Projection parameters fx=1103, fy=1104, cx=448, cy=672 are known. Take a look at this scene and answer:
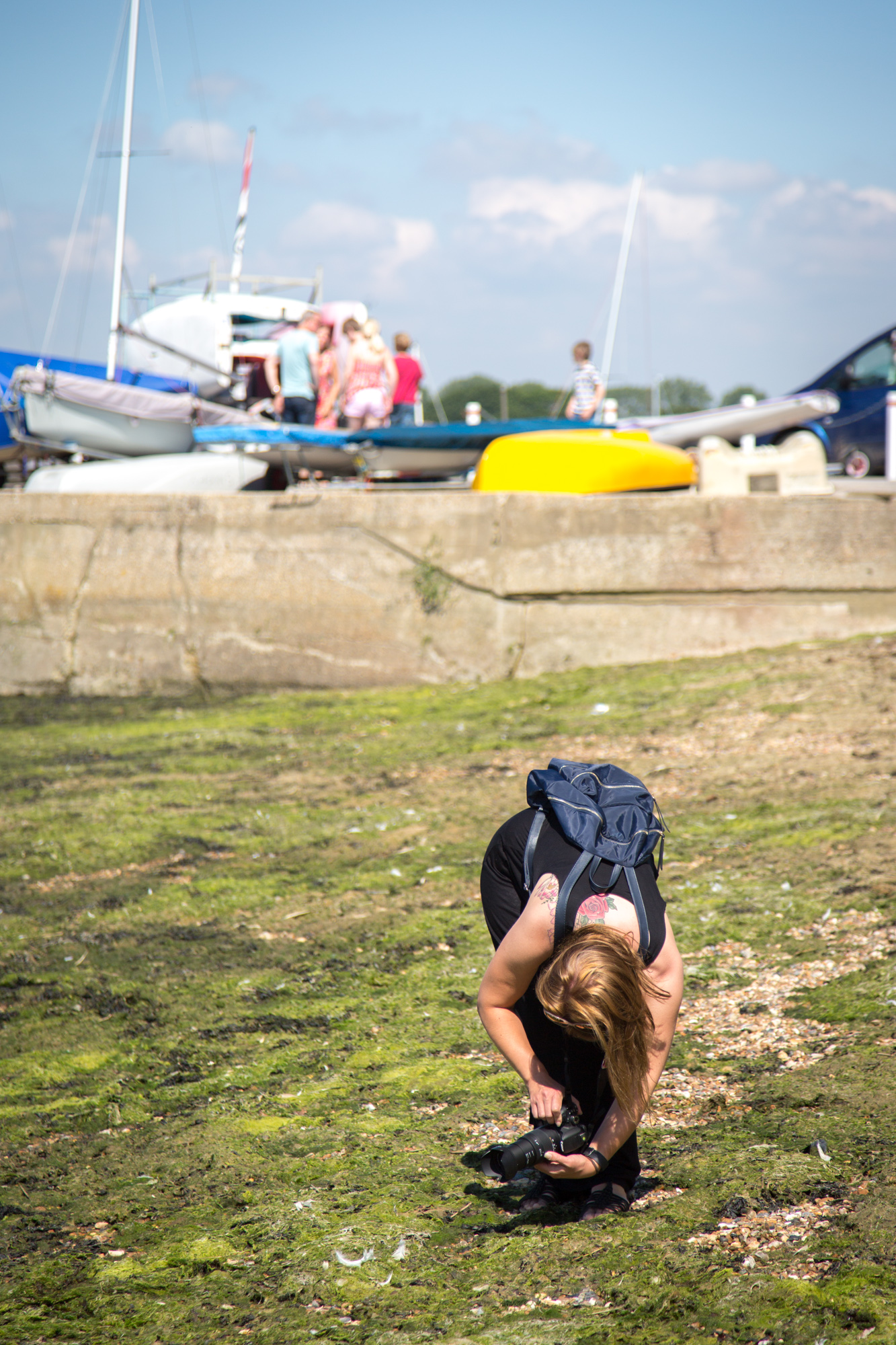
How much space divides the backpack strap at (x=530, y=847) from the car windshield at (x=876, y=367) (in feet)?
48.3

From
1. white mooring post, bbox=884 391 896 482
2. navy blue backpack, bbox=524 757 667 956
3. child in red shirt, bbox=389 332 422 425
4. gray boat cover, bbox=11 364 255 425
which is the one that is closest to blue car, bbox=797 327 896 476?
white mooring post, bbox=884 391 896 482

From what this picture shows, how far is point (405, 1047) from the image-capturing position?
357cm

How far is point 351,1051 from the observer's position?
3578 millimetres

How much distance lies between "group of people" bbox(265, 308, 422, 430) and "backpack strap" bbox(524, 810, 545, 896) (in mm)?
9541

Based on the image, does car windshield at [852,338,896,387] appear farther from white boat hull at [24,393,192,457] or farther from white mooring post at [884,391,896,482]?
white boat hull at [24,393,192,457]

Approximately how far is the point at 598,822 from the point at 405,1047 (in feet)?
5.06

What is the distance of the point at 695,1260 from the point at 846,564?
22.1 ft

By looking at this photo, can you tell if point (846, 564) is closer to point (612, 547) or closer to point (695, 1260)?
point (612, 547)

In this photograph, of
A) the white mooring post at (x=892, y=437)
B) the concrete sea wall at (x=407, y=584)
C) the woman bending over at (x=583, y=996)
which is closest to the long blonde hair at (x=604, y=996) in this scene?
the woman bending over at (x=583, y=996)

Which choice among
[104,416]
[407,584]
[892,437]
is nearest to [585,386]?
[892,437]

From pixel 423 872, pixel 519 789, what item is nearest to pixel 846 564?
pixel 519 789

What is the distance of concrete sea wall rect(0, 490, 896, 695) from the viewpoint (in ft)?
27.3

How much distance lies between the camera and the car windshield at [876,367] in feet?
50.2

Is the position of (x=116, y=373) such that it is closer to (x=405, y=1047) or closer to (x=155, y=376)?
(x=155, y=376)
